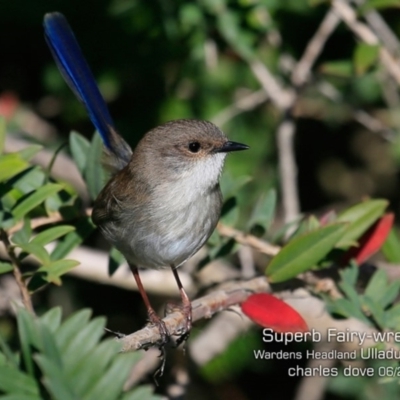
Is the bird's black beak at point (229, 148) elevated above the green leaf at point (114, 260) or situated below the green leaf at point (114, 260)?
above

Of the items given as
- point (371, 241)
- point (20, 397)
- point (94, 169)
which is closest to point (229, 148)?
point (94, 169)

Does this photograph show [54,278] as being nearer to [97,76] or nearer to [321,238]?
[321,238]

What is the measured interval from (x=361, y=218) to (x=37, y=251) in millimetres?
1340

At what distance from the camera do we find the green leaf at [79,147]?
11.4 feet

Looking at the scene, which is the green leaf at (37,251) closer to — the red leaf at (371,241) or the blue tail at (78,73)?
the red leaf at (371,241)

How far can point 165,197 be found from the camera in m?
3.66

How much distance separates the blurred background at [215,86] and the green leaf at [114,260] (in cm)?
84

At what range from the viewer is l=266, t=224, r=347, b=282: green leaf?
3.15 m

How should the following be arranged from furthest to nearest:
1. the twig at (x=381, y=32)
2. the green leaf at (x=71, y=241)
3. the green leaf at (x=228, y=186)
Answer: the twig at (x=381, y=32) → the green leaf at (x=228, y=186) → the green leaf at (x=71, y=241)

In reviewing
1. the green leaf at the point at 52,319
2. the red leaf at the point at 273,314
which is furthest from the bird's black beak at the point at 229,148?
the green leaf at the point at 52,319

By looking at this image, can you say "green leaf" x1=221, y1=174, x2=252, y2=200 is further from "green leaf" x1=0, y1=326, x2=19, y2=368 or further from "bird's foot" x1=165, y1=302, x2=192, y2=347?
"green leaf" x1=0, y1=326, x2=19, y2=368

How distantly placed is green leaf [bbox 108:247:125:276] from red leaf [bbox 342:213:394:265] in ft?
3.02

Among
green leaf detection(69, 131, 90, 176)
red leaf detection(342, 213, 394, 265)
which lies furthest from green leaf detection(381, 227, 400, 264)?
green leaf detection(69, 131, 90, 176)

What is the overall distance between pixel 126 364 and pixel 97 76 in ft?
10.7
